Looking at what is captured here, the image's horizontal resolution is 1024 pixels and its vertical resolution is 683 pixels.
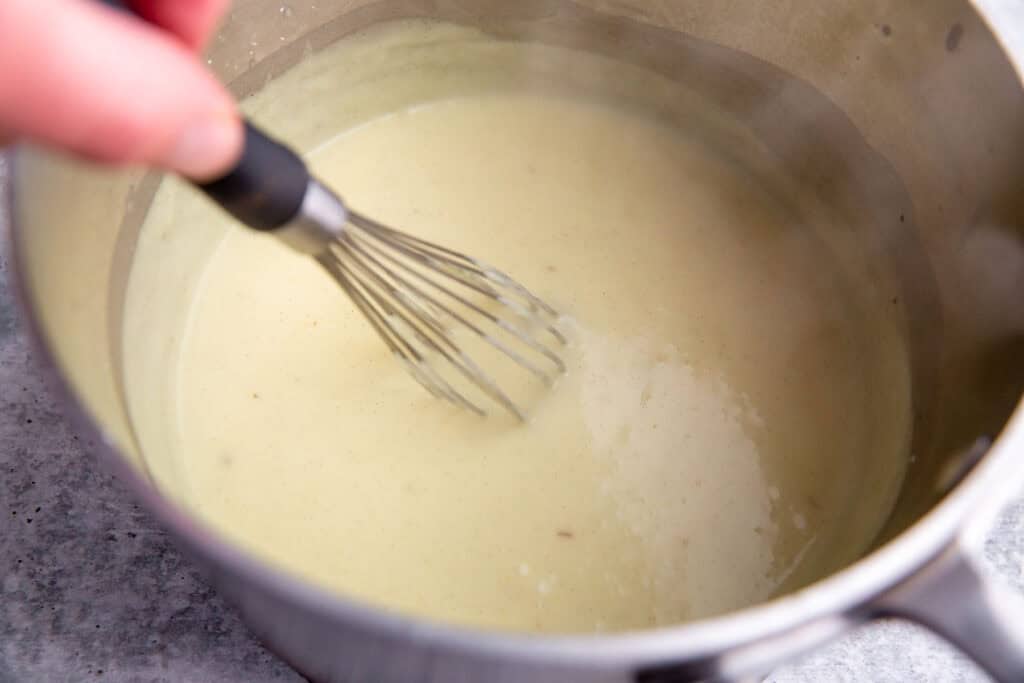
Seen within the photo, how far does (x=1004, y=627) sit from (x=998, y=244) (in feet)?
1.63

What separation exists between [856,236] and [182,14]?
0.87m

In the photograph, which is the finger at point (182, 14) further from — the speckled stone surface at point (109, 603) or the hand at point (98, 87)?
the speckled stone surface at point (109, 603)

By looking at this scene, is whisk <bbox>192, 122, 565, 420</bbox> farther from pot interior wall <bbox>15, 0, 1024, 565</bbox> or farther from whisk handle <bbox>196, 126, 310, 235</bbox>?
pot interior wall <bbox>15, 0, 1024, 565</bbox>

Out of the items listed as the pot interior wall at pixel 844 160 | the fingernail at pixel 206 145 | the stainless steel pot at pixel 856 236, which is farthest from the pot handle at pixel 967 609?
the fingernail at pixel 206 145

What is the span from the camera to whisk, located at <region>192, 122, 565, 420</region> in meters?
0.71

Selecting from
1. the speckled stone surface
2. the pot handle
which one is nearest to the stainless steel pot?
the pot handle

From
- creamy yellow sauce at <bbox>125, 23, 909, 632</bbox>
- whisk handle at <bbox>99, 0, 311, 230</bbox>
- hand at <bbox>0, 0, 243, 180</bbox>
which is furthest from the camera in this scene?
creamy yellow sauce at <bbox>125, 23, 909, 632</bbox>

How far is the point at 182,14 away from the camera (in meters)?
0.72

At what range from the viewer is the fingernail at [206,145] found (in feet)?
1.88

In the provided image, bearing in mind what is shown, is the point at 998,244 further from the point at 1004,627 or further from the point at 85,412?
the point at 85,412

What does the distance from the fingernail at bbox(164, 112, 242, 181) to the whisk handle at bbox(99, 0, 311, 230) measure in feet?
0.13

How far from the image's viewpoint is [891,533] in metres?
0.86

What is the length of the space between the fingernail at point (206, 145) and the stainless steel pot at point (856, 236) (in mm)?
145

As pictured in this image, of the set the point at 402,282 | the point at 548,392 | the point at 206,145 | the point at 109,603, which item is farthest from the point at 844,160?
the point at 109,603
